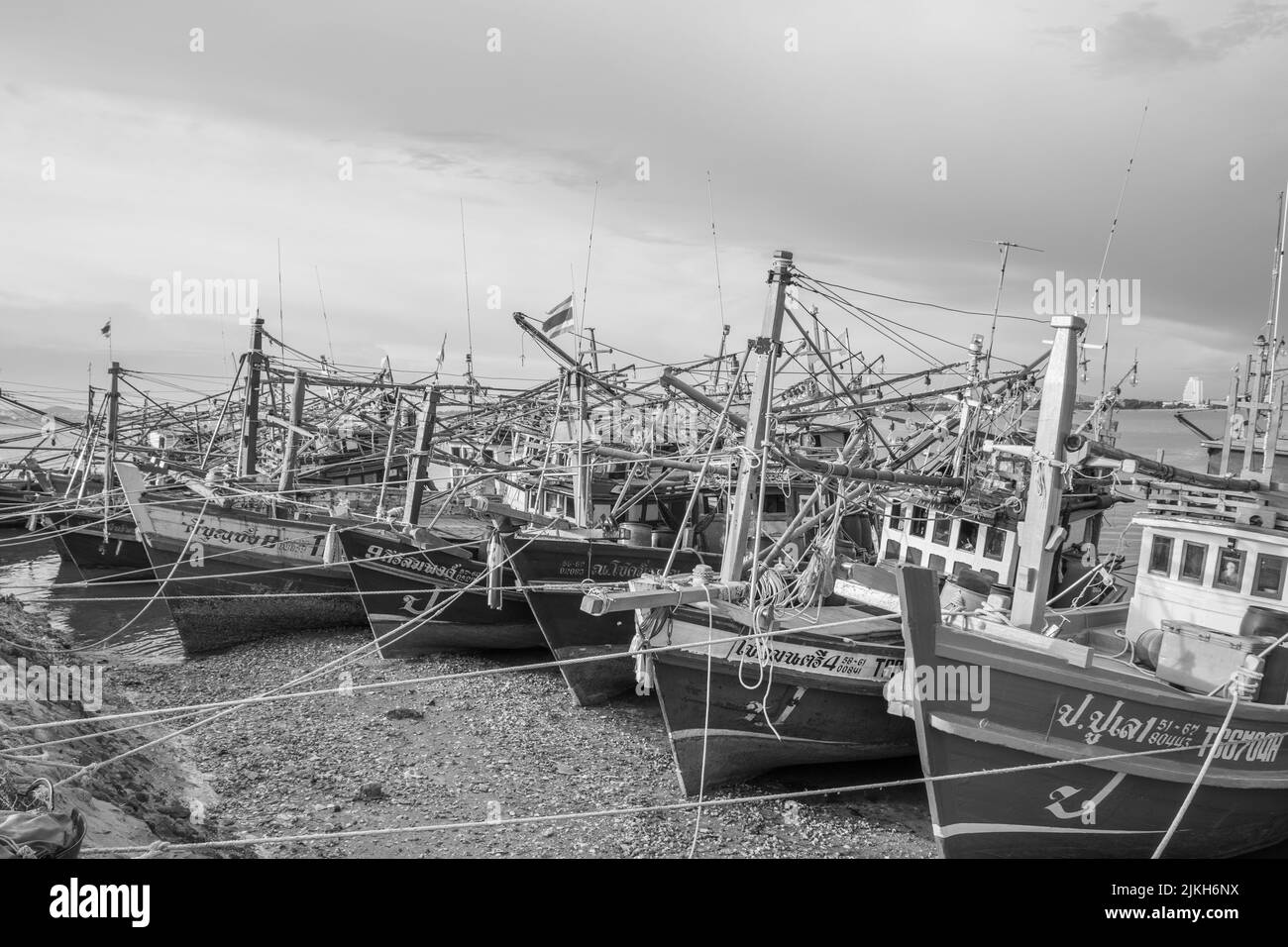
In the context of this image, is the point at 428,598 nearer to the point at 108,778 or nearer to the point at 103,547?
the point at 108,778

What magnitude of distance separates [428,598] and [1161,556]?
476 inches

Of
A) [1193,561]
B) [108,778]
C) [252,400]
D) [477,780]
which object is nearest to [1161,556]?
[1193,561]

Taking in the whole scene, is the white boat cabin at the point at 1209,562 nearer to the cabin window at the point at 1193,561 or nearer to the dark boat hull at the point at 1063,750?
the cabin window at the point at 1193,561

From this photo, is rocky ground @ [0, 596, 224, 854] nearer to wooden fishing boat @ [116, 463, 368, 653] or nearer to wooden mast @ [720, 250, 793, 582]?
wooden fishing boat @ [116, 463, 368, 653]

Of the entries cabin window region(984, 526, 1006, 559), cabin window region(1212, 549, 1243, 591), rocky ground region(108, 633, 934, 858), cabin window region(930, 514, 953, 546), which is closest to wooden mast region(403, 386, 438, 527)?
rocky ground region(108, 633, 934, 858)

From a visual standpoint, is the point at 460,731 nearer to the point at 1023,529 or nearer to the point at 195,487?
the point at 195,487

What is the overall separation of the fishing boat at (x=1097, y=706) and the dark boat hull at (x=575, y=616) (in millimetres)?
6118

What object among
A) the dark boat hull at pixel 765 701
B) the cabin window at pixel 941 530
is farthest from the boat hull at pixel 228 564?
the cabin window at pixel 941 530

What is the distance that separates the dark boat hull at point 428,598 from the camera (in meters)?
16.2

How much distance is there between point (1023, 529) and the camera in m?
8.88

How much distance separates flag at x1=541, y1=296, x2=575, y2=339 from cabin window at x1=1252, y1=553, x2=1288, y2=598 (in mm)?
9312

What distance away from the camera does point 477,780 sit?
11.3m
